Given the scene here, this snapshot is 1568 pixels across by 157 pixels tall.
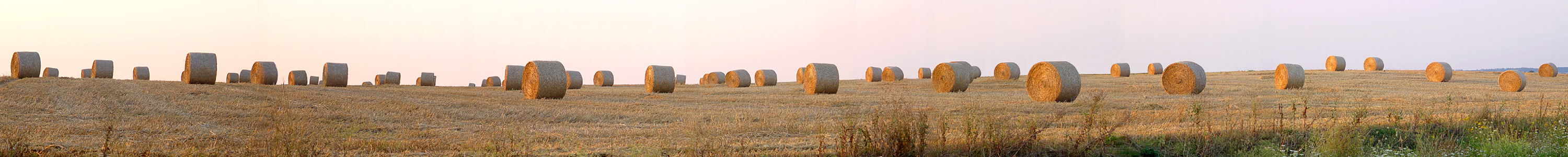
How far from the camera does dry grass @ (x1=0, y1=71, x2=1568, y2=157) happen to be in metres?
5.64

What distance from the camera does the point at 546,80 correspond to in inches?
639

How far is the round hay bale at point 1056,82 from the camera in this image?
14.9 meters

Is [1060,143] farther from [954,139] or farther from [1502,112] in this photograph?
[1502,112]

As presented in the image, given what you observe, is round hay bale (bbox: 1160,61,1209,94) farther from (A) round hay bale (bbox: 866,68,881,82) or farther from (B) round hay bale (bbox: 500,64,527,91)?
(A) round hay bale (bbox: 866,68,881,82)

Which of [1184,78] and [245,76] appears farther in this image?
[245,76]

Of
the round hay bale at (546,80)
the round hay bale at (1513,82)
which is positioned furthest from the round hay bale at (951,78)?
the round hay bale at (1513,82)

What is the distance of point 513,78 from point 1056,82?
34.8ft

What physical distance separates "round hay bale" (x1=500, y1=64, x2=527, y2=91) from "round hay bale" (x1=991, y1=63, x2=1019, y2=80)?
15992 mm

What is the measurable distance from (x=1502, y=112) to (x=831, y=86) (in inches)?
485

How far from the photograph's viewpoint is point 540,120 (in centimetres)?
995

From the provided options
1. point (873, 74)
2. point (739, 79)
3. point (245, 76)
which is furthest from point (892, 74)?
point (245, 76)

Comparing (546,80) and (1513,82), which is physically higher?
(546,80)

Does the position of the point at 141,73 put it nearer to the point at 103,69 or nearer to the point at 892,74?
the point at 103,69

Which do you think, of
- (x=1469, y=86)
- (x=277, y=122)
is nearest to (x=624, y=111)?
(x=277, y=122)
